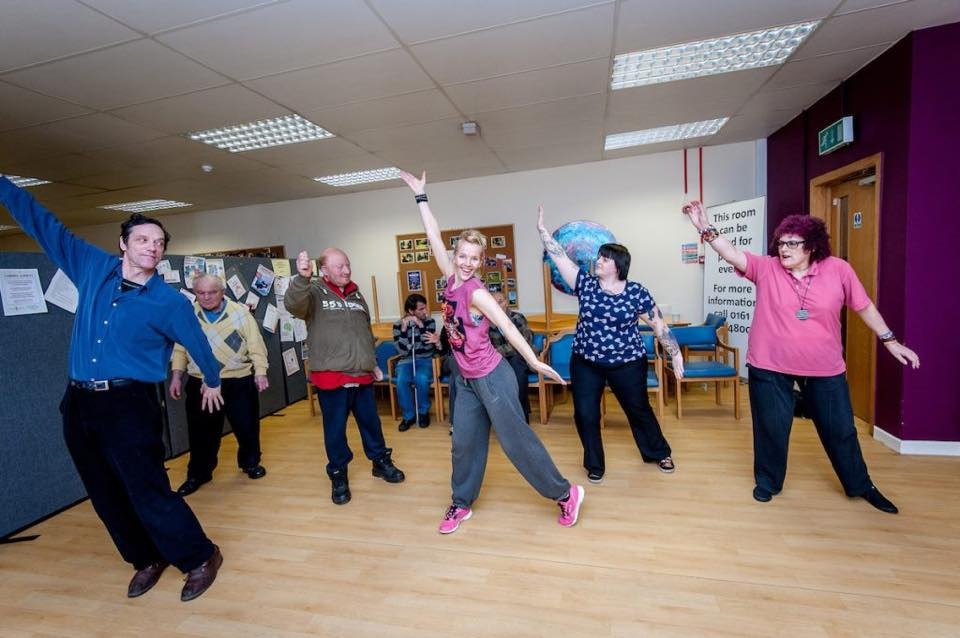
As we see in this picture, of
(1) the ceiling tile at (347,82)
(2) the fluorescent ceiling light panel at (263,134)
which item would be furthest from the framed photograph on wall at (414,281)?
(1) the ceiling tile at (347,82)

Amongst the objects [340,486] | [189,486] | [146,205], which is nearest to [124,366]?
[340,486]

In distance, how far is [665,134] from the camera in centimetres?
476

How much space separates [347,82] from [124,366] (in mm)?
2292

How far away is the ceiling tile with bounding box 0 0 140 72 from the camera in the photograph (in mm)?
2066

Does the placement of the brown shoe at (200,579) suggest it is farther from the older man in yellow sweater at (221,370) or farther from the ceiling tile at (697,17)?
the ceiling tile at (697,17)

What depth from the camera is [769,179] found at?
4.98 m

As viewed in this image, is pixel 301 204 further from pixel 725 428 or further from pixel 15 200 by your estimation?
pixel 725 428

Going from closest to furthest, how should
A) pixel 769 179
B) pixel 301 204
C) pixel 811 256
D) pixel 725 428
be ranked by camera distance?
1. pixel 811 256
2. pixel 725 428
3. pixel 769 179
4. pixel 301 204

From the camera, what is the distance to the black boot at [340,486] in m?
2.78

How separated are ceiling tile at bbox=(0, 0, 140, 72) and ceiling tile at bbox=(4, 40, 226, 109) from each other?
0.08m

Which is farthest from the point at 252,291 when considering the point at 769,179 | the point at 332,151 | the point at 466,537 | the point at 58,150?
the point at 769,179

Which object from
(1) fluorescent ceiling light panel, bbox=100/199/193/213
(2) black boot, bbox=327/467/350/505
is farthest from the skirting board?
(1) fluorescent ceiling light panel, bbox=100/199/193/213

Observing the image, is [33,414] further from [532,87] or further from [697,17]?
[697,17]

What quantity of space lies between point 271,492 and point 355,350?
1.25 metres
